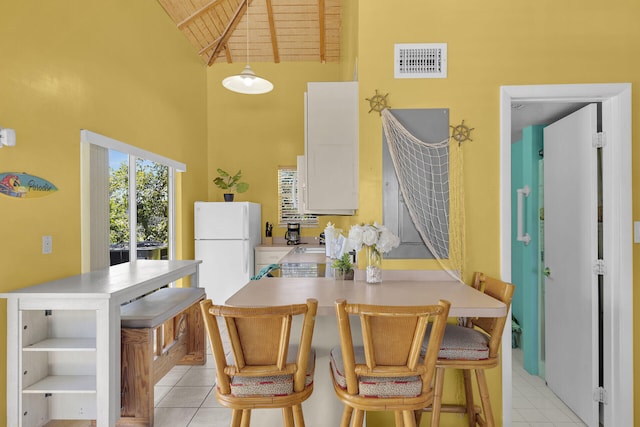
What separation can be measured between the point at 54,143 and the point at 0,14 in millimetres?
806

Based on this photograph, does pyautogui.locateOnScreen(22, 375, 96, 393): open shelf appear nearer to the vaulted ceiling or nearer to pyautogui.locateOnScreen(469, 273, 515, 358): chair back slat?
pyautogui.locateOnScreen(469, 273, 515, 358): chair back slat

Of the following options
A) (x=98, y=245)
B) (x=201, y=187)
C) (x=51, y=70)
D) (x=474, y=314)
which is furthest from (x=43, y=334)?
(x=201, y=187)

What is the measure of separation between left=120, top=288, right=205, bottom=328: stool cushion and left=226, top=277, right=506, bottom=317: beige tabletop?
824mm

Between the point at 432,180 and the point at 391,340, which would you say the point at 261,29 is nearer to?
the point at 432,180

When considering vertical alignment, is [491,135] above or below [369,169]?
above

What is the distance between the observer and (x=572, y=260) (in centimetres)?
272

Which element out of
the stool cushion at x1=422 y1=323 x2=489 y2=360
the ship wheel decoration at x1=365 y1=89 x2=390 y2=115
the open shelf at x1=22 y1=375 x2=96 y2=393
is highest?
the ship wheel decoration at x1=365 y1=89 x2=390 y2=115

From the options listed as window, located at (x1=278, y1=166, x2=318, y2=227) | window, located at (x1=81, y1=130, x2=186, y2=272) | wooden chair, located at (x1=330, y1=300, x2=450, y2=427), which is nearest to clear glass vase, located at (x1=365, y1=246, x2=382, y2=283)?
wooden chair, located at (x1=330, y1=300, x2=450, y2=427)

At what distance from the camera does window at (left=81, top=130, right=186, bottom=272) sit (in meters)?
3.10

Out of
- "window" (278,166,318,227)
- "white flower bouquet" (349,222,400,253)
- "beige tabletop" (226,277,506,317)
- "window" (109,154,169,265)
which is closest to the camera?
"beige tabletop" (226,277,506,317)

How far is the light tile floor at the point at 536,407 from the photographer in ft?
8.52

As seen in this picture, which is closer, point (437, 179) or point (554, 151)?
point (437, 179)

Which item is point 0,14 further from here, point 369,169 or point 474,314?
point 474,314

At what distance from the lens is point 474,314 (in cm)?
175
